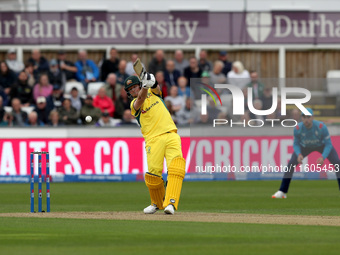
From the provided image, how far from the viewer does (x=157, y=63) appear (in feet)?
89.0

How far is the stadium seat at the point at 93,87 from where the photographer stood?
2688 centimetres

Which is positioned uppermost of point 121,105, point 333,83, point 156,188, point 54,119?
point 333,83

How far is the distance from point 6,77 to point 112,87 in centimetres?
305

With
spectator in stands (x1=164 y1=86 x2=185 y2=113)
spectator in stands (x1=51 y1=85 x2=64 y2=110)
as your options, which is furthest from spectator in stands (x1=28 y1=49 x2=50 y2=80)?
spectator in stands (x1=164 y1=86 x2=185 y2=113)

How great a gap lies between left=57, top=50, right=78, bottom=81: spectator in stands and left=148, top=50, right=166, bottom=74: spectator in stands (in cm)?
222

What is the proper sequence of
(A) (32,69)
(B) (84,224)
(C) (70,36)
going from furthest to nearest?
(C) (70,36), (A) (32,69), (B) (84,224)

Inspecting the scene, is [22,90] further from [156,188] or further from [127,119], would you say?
[156,188]

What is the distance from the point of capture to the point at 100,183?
78.0 feet

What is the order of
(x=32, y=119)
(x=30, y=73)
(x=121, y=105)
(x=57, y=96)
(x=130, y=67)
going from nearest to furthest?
(x=32, y=119) < (x=121, y=105) < (x=57, y=96) < (x=30, y=73) < (x=130, y=67)

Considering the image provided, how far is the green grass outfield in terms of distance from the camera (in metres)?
10.5

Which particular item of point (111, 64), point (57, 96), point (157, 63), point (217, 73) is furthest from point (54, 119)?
point (217, 73)

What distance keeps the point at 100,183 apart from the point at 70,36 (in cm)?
678

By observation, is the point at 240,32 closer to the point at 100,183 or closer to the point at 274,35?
the point at 274,35

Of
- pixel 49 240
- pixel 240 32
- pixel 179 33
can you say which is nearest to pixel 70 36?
pixel 179 33
